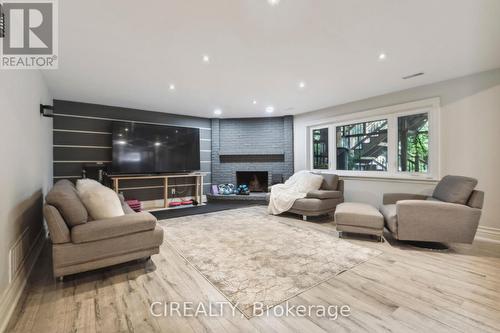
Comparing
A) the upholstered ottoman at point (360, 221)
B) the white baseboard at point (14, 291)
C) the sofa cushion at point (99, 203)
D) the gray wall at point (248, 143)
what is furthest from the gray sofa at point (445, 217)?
the white baseboard at point (14, 291)

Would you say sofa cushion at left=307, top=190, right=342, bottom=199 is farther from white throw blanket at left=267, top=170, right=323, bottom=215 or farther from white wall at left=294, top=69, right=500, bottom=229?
white wall at left=294, top=69, right=500, bottom=229

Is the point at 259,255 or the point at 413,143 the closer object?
the point at 259,255

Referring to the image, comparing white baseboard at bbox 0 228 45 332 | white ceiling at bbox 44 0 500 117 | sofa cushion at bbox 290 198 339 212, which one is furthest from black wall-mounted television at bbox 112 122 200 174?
sofa cushion at bbox 290 198 339 212

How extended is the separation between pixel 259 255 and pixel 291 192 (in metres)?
2.22

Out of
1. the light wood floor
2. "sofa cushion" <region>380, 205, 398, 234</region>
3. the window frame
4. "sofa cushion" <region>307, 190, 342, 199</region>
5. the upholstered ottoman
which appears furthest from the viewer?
"sofa cushion" <region>307, 190, 342, 199</region>

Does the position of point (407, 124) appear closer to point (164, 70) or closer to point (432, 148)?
point (432, 148)

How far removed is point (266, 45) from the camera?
2426mm

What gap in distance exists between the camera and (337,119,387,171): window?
448 centimetres

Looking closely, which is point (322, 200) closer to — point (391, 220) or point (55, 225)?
point (391, 220)

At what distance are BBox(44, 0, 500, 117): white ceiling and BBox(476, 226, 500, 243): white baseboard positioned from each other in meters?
2.29

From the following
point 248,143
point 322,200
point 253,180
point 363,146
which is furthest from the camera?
point 253,180
